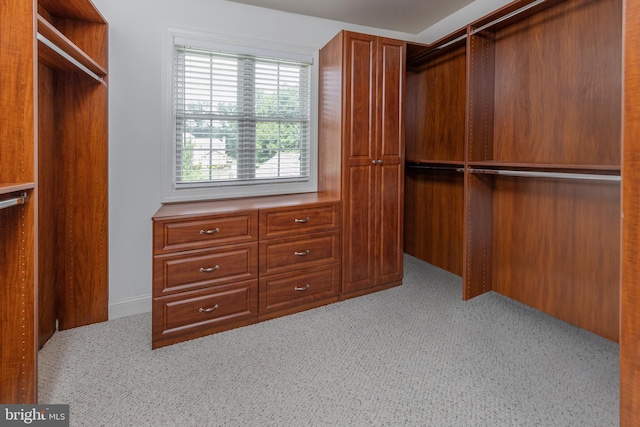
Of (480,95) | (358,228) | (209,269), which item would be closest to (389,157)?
(358,228)

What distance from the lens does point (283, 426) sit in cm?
159

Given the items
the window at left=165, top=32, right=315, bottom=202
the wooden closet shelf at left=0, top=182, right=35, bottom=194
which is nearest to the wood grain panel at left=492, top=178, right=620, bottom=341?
the window at left=165, top=32, right=315, bottom=202

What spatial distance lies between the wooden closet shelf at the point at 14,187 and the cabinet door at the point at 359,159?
206 cm

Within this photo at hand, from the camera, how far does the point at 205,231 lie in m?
2.37

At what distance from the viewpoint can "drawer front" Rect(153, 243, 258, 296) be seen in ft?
7.36

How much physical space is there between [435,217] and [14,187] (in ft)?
11.4

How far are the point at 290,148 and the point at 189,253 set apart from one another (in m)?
1.50

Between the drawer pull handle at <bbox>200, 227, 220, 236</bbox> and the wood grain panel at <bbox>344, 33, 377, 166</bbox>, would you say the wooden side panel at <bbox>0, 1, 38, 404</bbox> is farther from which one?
the wood grain panel at <bbox>344, 33, 377, 166</bbox>

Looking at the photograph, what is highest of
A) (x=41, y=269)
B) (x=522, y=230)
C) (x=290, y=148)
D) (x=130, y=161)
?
(x=290, y=148)

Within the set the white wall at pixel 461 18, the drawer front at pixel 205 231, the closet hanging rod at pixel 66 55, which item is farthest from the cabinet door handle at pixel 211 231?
the white wall at pixel 461 18

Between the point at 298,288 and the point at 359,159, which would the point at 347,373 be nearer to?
the point at 298,288

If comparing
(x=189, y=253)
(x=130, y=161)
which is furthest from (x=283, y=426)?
(x=130, y=161)

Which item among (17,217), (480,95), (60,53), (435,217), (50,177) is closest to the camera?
(17,217)

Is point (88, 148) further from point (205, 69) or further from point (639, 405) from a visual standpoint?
point (639, 405)
